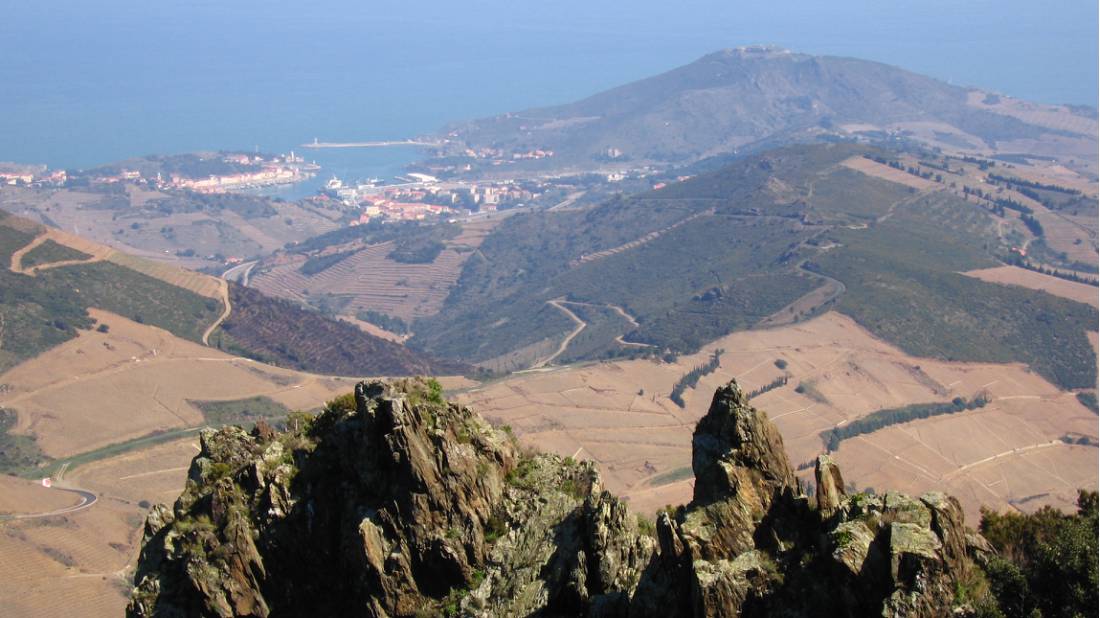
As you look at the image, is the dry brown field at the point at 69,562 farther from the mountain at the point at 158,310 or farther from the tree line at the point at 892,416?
the tree line at the point at 892,416

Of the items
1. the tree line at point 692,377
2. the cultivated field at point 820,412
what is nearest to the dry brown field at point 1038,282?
the cultivated field at point 820,412

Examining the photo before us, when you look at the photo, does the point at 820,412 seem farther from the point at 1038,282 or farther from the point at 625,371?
the point at 1038,282

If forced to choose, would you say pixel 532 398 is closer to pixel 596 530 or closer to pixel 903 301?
pixel 903 301

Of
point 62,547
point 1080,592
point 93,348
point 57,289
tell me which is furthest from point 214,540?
point 57,289

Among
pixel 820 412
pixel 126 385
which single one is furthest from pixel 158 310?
pixel 820 412

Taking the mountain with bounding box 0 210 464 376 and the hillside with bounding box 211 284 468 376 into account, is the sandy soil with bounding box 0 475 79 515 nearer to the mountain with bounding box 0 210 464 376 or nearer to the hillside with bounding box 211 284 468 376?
the mountain with bounding box 0 210 464 376

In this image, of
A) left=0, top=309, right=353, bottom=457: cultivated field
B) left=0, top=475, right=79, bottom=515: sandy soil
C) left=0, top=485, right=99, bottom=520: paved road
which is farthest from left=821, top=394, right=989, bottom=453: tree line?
left=0, top=475, right=79, bottom=515: sandy soil

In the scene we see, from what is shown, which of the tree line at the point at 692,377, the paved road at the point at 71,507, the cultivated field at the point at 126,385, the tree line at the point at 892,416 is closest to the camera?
the paved road at the point at 71,507
